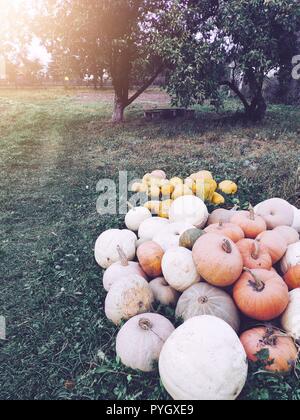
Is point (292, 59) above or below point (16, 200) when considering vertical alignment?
above

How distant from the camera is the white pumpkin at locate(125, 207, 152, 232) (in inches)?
193

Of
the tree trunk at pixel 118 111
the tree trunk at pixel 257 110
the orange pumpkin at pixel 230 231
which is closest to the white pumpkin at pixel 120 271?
the orange pumpkin at pixel 230 231

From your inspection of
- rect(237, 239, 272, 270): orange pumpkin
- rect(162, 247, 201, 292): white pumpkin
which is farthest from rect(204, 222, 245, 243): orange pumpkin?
rect(162, 247, 201, 292): white pumpkin

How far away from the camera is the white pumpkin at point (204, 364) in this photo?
254 cm

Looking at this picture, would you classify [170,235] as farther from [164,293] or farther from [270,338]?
[270,338]

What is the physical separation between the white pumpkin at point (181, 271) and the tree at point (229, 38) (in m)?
8.64

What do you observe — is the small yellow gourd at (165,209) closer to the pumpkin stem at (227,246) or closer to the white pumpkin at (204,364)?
the pumpkin stem at (227,246)

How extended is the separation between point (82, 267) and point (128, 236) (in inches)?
29.3

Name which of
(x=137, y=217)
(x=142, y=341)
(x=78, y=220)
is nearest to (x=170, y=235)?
(x=137, y=217)
